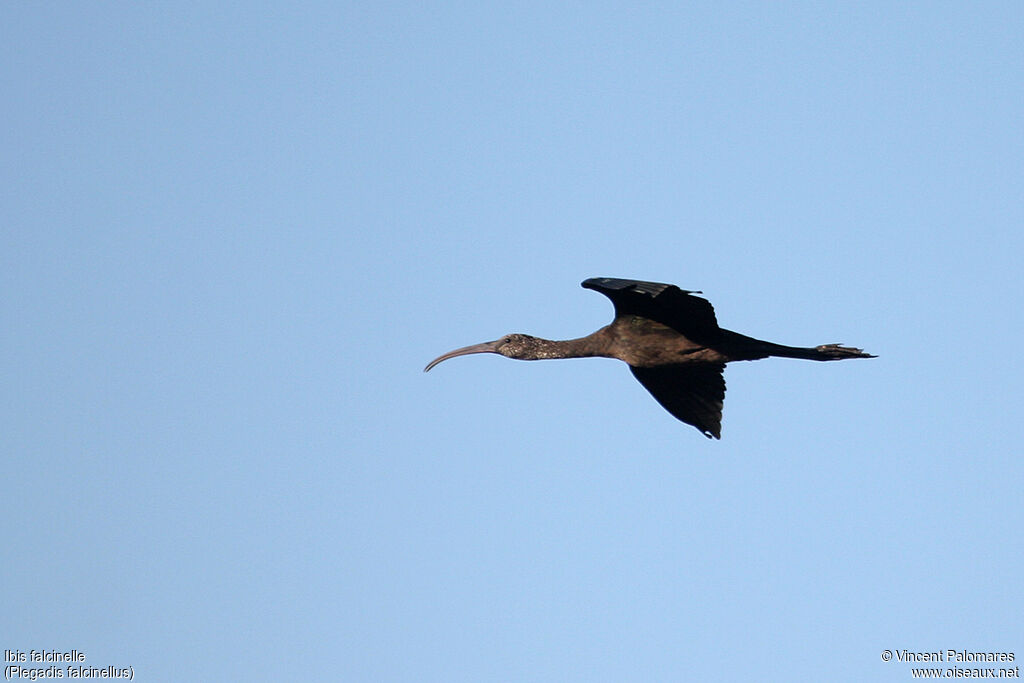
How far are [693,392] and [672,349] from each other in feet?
5.21

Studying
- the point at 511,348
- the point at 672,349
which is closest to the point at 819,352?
the point at 672,349

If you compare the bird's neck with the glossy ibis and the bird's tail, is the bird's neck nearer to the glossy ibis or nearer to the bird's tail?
the glossy ibis

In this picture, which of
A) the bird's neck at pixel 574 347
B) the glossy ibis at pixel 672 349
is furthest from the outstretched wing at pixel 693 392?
the bird's neck at pixel 574 347

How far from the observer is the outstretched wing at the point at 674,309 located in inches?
753

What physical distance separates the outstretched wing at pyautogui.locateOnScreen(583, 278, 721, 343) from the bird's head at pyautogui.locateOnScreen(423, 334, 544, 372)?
1.59m

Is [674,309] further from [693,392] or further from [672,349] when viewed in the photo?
→ [693,392]

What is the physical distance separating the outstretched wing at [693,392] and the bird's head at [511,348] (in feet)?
5.18

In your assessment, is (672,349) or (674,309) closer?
(674,309)

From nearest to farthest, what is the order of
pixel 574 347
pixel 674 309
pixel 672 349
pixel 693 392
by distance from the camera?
pixel 674 309 < pixel 672 349 < pixel 574 347 < pixel 693 392

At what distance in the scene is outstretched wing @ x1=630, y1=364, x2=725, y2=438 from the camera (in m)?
21.7

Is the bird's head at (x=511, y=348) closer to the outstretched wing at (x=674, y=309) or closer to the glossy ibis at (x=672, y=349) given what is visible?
the glossy ibis at (x=672, y=349)

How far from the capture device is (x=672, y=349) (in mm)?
20453

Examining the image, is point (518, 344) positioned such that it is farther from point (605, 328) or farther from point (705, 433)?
point (705, 433)

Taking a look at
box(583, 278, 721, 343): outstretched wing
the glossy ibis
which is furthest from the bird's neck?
box(583, 278, 721, 343): outstretched wing
